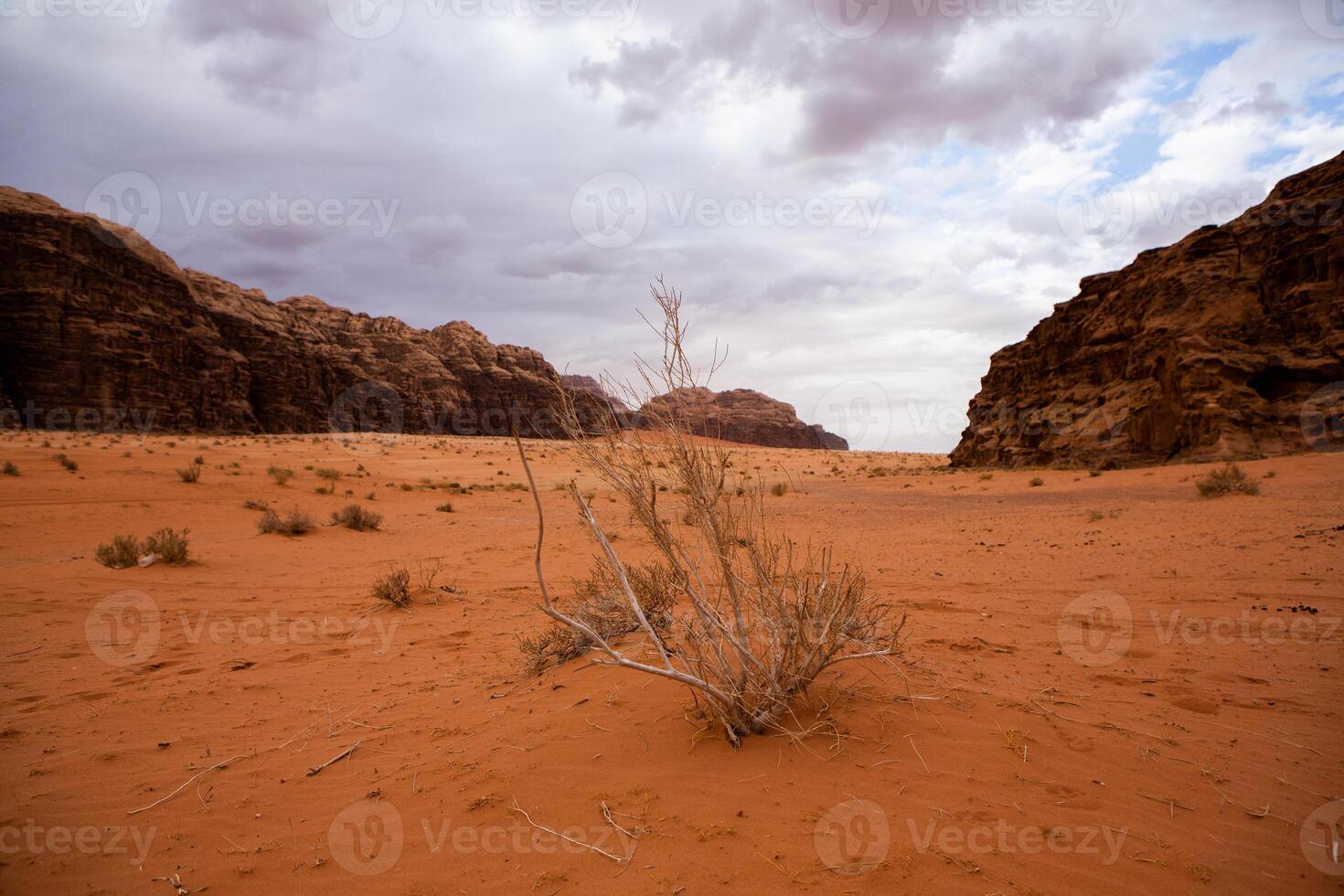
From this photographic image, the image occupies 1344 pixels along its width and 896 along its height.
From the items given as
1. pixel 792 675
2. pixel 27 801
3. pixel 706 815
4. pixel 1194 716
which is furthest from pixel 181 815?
pixel 1194 716

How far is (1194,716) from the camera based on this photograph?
325cm

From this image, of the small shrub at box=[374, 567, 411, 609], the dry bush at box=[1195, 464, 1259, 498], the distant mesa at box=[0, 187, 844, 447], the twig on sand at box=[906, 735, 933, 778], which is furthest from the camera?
the distant mesa at box=[0, 187, 844, 447]

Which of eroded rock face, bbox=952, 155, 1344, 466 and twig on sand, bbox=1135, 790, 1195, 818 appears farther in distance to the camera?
eroded rock face, bbox=952, 155, 1344, 466

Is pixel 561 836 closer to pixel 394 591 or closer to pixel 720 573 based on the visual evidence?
pixel 720 573

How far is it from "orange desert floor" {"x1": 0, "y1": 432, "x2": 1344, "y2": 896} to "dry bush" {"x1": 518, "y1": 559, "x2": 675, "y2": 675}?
31 centimetres

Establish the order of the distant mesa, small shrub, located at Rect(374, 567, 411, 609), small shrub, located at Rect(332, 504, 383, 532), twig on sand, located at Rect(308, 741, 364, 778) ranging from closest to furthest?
twig on sand, located at Rect(308, 741, 364, 778)
small shrub, located at Rect(374, 567, 411, 609)
small shrub, located at Rect(332, 504, 383, 532)
the distant mesa

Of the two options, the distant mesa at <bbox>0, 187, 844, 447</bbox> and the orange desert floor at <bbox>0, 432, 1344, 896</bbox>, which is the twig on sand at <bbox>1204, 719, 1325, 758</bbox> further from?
the distant mesa at <bbox>0, 187, 844, 447</bbox>

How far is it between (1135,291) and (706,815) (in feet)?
88.0

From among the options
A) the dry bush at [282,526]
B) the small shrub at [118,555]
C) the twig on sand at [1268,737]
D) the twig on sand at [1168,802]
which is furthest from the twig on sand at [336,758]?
the dry bush at [282,526]

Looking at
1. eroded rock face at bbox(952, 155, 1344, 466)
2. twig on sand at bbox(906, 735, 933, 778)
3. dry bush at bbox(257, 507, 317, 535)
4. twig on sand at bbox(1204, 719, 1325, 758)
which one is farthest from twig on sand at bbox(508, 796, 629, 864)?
eroded rock face at bbox(952, 155, 1344, 466)

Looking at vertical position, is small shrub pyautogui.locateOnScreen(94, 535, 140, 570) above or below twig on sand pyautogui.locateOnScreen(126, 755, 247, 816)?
above

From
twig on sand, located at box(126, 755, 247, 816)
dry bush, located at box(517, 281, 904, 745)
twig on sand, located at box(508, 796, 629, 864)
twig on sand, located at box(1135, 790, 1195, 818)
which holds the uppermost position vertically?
dry bush, located at box(517, 281, 904, 745)

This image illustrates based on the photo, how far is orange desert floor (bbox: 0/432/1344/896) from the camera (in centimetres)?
229

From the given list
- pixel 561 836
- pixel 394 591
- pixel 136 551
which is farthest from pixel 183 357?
pixel 561 836
